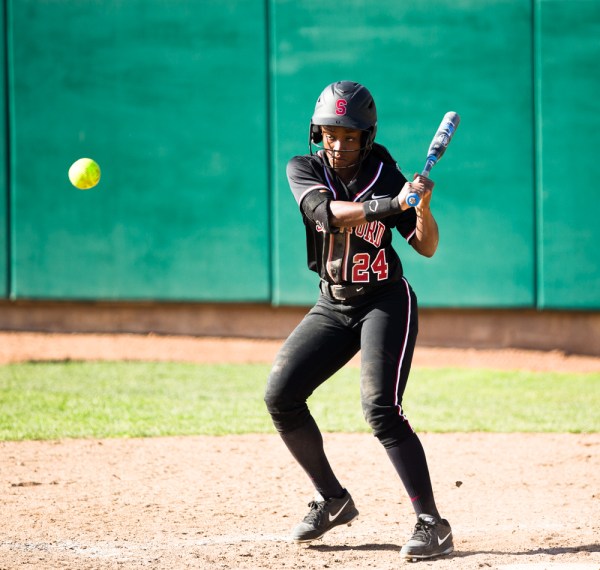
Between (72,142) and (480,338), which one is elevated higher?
(72,142)

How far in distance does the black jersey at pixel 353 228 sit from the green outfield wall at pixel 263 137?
6.14 metres

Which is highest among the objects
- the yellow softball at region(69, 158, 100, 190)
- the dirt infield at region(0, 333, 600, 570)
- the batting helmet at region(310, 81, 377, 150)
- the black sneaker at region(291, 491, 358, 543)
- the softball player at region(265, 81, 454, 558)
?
the batting helmet at region(310, 81, 377, 150)

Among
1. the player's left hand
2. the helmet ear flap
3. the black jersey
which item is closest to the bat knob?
the player's left hand

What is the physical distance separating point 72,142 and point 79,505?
6.83 meters

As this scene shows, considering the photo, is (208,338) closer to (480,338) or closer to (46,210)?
(46,210)

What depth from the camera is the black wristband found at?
12.5ft

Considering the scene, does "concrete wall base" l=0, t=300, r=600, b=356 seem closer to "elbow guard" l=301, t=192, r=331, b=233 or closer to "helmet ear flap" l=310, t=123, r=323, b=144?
"helmet ear flap" l=310, t=123, r=323, b=144

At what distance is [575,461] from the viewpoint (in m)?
6.05

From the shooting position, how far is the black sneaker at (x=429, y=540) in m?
3.86

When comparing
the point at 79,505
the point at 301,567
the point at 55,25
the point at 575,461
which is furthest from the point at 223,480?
the point at 55,25

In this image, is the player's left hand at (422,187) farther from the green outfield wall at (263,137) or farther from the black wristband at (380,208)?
the green outfield wall at (263,137)

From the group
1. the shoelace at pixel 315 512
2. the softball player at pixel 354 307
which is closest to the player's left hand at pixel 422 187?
the softball player at pixel 354 307

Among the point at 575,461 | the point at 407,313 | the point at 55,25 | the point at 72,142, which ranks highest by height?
the point at 55,25

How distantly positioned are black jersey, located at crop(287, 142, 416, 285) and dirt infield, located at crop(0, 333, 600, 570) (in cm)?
117
